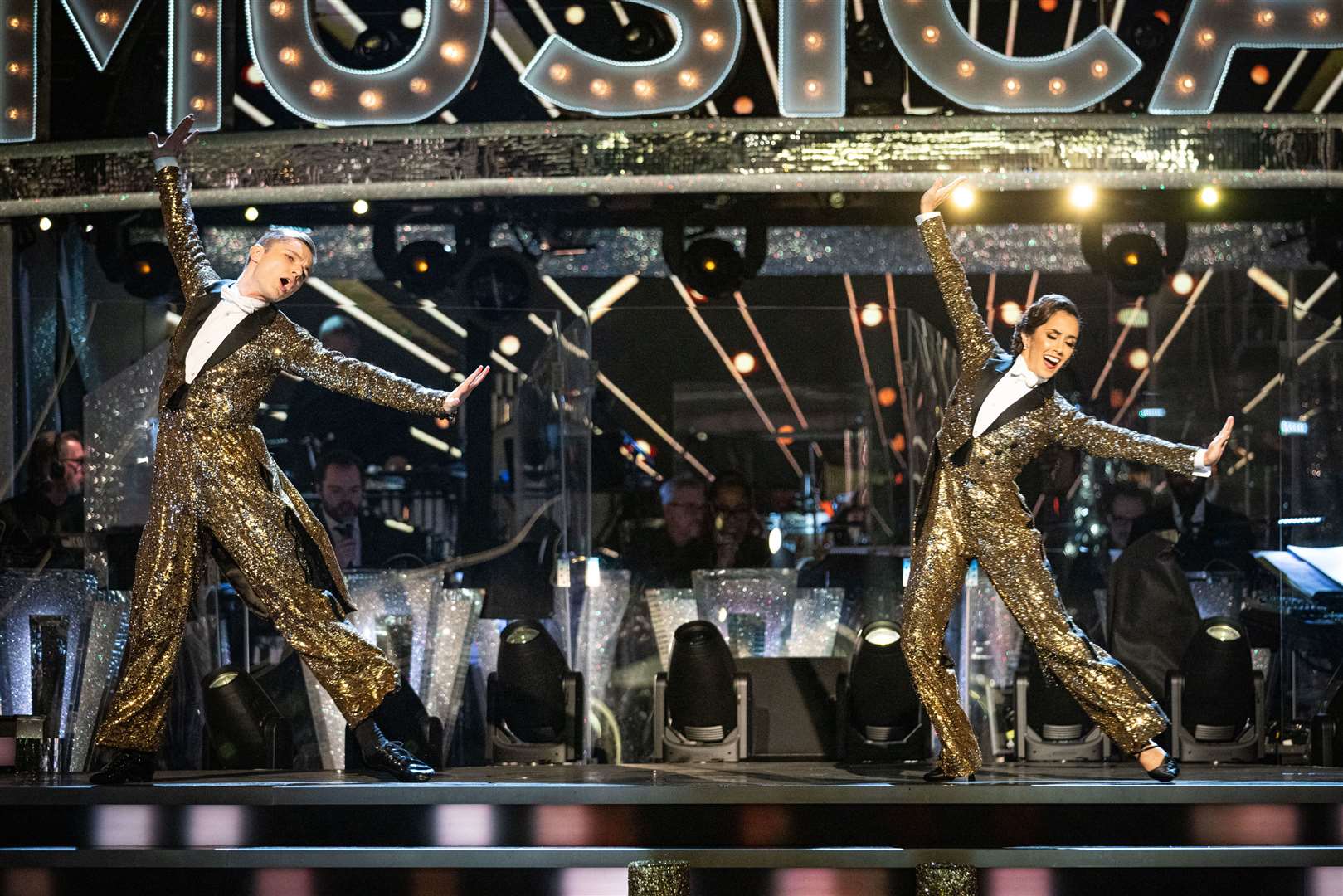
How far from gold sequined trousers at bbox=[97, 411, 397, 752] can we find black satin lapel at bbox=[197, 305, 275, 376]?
20 centimetres

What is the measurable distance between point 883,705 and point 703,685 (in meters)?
0.67

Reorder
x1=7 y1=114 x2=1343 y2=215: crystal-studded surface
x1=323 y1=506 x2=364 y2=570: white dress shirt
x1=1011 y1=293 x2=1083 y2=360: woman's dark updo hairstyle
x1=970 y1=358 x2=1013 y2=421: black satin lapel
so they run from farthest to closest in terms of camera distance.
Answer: x1=7 y1=114 x2=1343 y2=215: crystal-studded surface
x1=323 y1=506 x2=364 y2=570: white dress shirt
x1=970 y1=358 x2=1013 y2=421: black satin lapel
x1=1011 y1=293 x2=1083 y2=360: woman's dark updo hairstyle

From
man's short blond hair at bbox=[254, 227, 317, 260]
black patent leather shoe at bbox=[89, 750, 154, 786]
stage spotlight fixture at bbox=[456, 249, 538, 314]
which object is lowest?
black patent leather shoe at bbox=[89, 750, 154, 786]

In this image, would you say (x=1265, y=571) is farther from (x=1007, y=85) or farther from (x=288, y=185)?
(x=288, y=185)

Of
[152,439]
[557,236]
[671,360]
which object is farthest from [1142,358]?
[152,439]

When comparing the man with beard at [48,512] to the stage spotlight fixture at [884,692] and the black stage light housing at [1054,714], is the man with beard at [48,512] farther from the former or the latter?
the black stage light housing at [1054,714]

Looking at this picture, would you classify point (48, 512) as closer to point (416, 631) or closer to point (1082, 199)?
point (416, 631)

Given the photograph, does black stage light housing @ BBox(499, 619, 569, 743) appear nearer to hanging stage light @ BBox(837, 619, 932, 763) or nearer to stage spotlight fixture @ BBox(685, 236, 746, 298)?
hanging stage light @ BBox(837, 619, 932, 763)

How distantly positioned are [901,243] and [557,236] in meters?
1.70

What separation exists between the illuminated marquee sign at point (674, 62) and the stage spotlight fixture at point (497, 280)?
Result: 3.27 feet

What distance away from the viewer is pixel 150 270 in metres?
7.29

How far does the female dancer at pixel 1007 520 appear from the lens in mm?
4551

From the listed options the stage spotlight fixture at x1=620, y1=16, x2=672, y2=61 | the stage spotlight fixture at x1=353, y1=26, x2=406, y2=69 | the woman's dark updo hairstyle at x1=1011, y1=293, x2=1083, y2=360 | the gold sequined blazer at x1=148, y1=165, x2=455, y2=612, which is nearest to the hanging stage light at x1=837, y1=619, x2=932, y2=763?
the woman's dark updo hairstyle at x1=1011, y1=293, x2=1083, y2=360

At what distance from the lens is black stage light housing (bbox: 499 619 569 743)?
18.4ft
